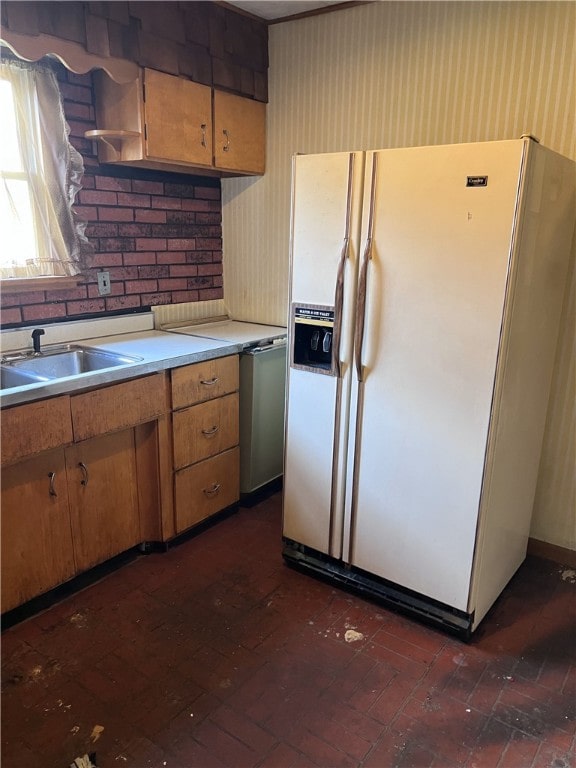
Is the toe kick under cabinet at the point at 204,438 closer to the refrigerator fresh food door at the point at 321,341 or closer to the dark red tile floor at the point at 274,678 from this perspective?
the dark red tile floor at the point at 274,678

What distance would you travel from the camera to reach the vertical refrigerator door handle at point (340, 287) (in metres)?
1.99

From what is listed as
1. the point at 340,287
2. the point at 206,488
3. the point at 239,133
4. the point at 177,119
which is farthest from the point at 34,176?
the point at 206,488

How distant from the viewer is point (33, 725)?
1663mm

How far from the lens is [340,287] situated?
2061 millimetres

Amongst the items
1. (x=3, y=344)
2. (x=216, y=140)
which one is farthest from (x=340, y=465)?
(x=216, y=140)

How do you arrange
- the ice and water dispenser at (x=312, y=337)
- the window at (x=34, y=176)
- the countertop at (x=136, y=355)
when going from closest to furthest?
the countertop at (x=136, y=355) → the ice and water dispenser at (x=312, y=337) → the window at (x=34, y=176)

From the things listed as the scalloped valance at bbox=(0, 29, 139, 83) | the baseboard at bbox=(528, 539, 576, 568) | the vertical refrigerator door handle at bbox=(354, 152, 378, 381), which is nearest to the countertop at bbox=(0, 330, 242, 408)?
the vertical refrigerator door handle at bbox=(354, 152, 378, 381)

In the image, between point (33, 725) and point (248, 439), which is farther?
point (248, 439)

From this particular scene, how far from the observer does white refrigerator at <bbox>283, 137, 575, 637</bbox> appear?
5.82 ft

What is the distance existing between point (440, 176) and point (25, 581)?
2.07 metres

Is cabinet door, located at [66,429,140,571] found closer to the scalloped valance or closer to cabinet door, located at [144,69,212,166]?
cabinet door, located at [144,69,212,166]

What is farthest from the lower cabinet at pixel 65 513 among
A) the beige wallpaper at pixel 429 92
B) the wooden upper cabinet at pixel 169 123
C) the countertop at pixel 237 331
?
the beige wallpaper at pixel 429 92

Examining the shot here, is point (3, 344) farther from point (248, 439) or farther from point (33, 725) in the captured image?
point (33, 725)

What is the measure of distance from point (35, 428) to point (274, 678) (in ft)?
3.90
